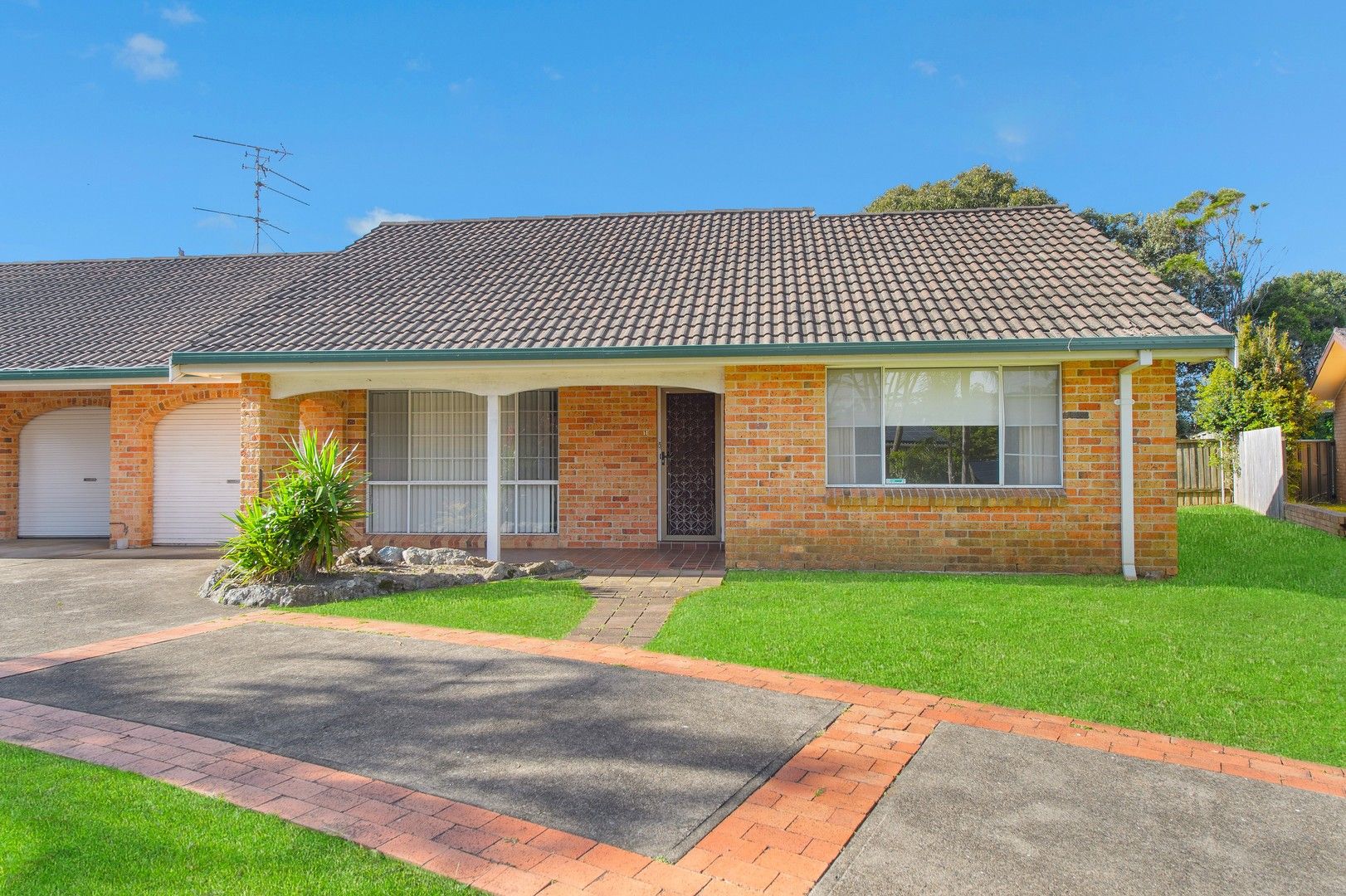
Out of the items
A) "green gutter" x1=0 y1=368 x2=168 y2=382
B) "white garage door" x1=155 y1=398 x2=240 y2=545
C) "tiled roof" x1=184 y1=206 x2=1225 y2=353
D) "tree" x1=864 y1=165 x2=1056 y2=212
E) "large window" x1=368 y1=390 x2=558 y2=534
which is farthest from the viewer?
"tree" x1=864 y1=165 x2=1056 y2=212

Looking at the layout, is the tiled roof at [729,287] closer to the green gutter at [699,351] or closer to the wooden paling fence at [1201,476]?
the green gutter at [699,351]

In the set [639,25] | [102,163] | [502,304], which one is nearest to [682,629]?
[502,304]

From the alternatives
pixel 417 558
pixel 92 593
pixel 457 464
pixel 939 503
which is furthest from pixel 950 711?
pixel 457 464

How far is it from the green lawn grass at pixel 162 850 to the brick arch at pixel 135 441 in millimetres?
10587

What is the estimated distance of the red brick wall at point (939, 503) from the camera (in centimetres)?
929

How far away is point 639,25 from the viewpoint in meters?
16.8

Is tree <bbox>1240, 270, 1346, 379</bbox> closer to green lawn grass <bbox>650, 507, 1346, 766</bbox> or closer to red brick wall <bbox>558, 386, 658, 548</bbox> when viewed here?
green lawn grass <bbox>650, 507, 1346, 766</bbox>

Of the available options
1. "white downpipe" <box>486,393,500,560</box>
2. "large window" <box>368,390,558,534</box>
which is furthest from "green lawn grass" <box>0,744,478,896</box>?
"large window" <box>368,390,558,534</box>

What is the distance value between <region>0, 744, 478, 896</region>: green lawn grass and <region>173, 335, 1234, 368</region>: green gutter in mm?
6475

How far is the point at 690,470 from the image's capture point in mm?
12539

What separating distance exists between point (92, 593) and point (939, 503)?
9069mm

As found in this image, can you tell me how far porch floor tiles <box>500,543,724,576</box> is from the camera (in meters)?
10.0

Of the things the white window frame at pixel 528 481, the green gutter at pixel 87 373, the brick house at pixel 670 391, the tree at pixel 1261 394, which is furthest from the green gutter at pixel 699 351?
the tree at pixel 1261 394

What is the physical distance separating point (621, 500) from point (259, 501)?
482 cm
